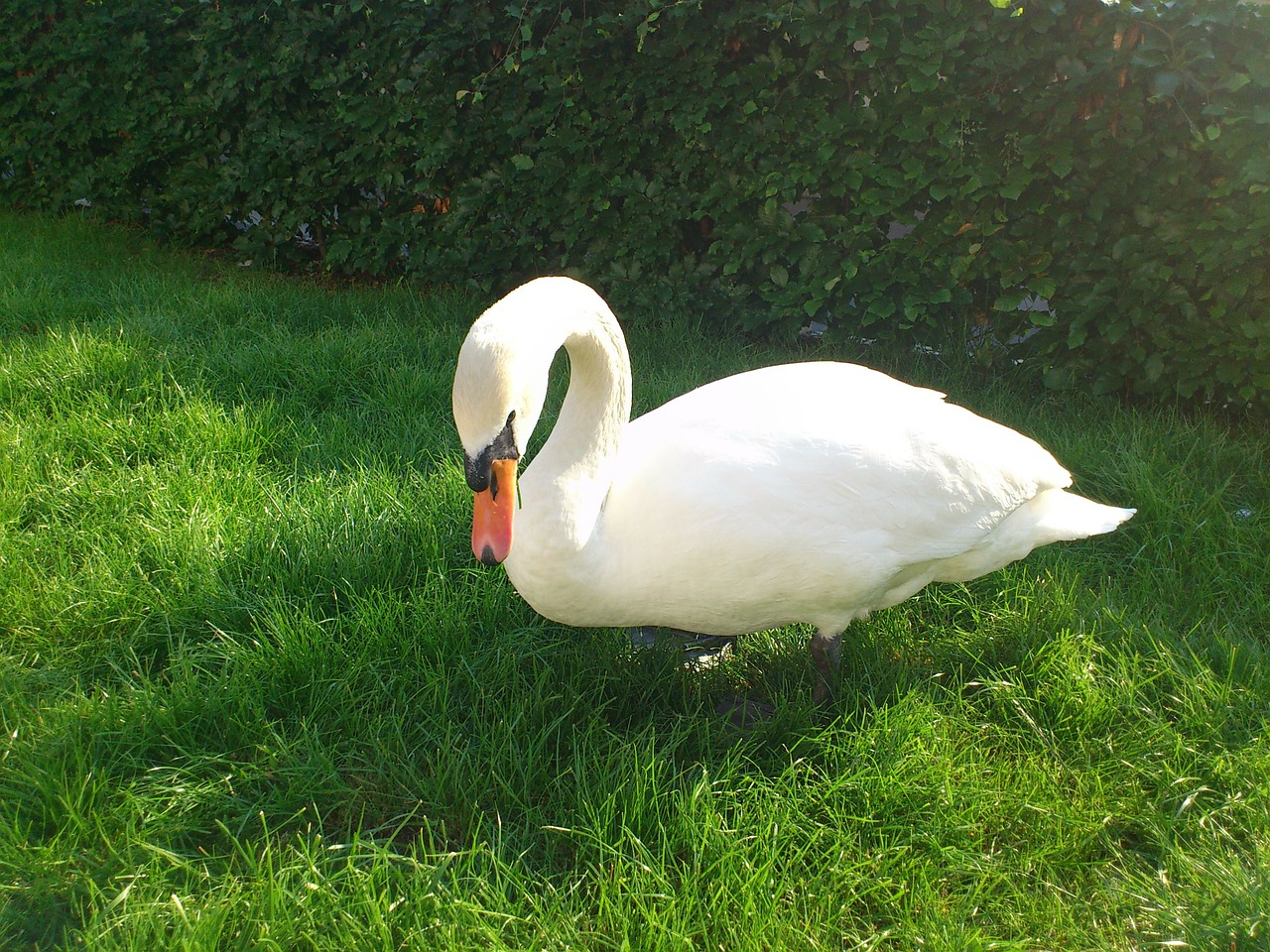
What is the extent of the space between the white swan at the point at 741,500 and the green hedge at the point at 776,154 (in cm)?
196

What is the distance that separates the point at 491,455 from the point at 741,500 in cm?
67

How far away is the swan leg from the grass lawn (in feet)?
0.31

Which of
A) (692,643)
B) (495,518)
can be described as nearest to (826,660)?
(692,643)

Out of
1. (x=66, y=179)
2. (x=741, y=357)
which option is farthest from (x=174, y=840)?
(x=66, y=179)

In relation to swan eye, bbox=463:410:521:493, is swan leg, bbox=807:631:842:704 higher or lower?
lower

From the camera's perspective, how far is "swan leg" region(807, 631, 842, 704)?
2604 mm

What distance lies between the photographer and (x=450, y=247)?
5.59 m

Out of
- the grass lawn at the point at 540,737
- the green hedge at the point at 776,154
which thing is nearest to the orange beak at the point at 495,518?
the grass lawn at the point at 540,737

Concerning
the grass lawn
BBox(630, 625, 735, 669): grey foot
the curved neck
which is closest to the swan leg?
the grass lawn

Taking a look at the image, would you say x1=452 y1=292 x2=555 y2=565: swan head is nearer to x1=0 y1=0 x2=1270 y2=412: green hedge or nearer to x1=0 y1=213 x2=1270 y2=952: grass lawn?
x1=0 y1=213 x2=1270 y2=952: grass lawn

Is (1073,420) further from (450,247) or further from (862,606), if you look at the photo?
(450,247)

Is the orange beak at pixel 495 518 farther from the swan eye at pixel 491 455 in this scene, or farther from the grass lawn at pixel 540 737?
the grass lawn at pixel 540 737

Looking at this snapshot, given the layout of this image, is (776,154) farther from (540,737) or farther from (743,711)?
(540,737)

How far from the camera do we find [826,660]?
2623 mm
